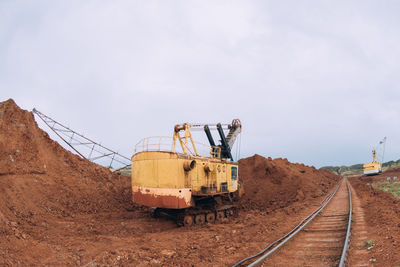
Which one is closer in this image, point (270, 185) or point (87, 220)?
point (87, 220)

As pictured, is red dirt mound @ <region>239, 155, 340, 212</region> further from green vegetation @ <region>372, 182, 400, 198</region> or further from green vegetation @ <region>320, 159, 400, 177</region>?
green vegetation @ <region>320, 159, 400, 177</region>

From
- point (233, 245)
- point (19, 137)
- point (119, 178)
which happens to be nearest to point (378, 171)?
point (119, 178)

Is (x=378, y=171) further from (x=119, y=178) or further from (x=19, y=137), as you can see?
(x=19, y=137)

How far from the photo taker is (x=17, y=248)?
6723 mm

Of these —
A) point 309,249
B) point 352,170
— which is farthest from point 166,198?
point 352,170

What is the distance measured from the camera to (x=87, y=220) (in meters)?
12.4

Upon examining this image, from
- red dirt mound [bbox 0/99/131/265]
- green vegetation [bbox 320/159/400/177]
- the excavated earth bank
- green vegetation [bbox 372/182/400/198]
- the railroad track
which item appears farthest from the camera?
green vegetation [bbox 320/159/400/177]

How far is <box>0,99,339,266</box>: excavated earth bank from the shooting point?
7.30 m

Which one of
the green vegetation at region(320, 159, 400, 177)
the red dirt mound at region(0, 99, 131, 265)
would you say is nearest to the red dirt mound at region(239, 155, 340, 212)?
the red dirt mound at region(0, 99, 131, 265)

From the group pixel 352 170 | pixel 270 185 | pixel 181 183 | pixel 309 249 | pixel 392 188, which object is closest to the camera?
pixel 309 249

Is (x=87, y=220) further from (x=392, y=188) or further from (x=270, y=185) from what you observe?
(x=392, y=188)

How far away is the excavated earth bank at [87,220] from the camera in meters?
7.30

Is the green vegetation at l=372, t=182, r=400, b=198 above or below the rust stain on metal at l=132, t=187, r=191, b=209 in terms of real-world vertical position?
below

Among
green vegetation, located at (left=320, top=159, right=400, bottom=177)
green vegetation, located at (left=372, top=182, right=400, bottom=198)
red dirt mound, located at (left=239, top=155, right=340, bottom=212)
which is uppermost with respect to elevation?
red dirt mound, located at (left=239, top=155, right=340, bottom=212)
